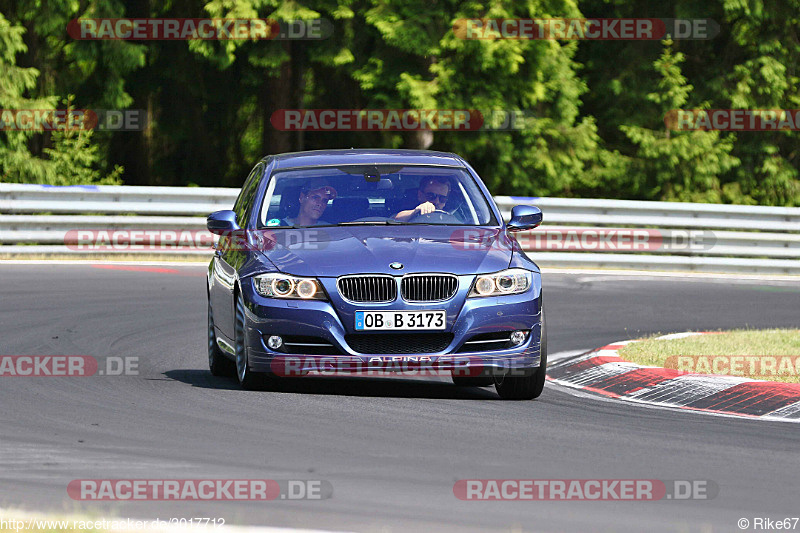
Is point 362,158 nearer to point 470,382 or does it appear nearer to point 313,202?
point 313,202

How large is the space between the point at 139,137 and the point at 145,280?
41.7 feet

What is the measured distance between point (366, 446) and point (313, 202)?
308cm

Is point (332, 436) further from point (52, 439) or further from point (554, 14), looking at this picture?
point (554, 14)

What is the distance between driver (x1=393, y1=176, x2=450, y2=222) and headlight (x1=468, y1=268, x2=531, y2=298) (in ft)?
3.84

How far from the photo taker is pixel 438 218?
34.4 ft

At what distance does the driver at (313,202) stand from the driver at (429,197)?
518mm

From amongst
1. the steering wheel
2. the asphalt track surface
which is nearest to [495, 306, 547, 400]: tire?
the asphalt track surface

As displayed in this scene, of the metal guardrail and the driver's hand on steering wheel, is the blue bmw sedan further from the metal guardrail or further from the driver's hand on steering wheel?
the metal guardrail

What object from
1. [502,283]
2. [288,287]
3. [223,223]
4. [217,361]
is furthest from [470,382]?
[223,223]

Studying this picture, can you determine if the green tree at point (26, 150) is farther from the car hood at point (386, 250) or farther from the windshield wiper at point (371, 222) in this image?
the car hood at point (386, 250)

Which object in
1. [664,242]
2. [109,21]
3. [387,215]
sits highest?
[109,21]

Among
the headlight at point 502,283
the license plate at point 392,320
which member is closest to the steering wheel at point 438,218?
the headlight at point 502,283

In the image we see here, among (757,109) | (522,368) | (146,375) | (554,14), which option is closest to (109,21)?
(554,14)

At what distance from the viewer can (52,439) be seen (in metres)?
7.90
